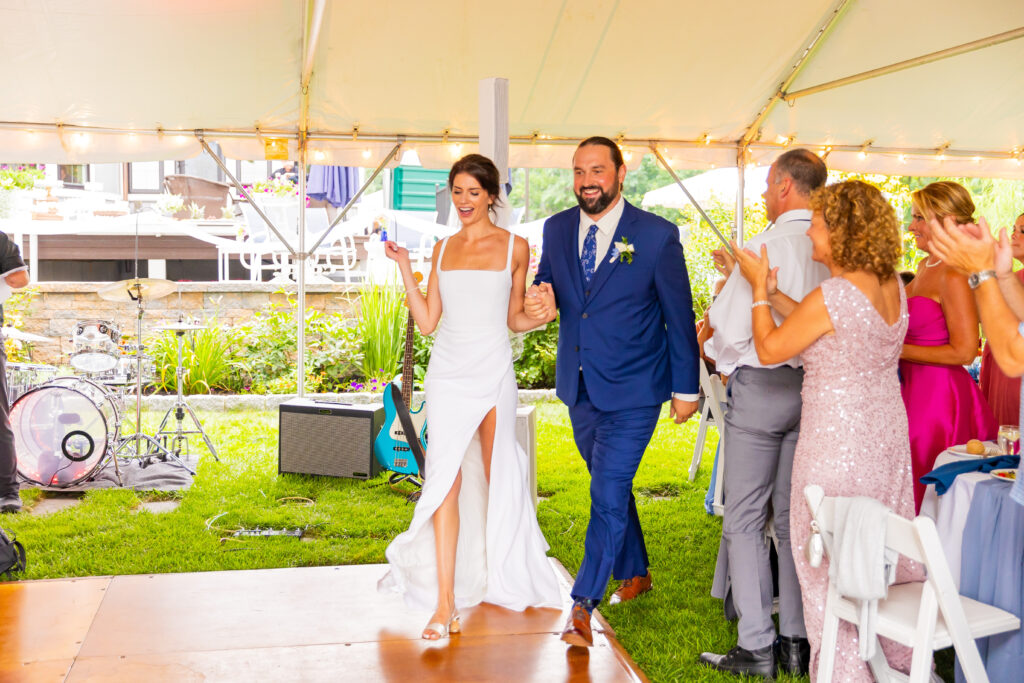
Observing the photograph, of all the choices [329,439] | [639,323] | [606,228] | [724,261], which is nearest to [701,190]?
[329,439]

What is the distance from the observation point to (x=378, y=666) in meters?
3.65

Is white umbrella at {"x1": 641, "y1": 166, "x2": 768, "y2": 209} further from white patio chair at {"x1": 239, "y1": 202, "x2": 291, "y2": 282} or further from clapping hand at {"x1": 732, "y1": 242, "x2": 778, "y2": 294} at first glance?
clapping hand at {"x1": 732, "y1": 242, "x2": 778, "y2": 294}

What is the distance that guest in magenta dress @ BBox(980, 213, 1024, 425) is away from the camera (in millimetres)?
4316

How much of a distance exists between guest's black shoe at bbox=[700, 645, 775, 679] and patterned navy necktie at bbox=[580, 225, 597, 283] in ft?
5.08

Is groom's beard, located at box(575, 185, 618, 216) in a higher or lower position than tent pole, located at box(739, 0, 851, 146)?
lower

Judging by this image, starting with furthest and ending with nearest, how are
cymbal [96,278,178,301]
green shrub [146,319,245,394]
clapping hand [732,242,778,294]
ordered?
green shrub [146,319,245,394]
cymbal [96,278,178,301]
clapping hand [732,242,778,294]

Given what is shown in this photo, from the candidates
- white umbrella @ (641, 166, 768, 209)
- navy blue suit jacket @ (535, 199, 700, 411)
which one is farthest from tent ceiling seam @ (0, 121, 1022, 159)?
navy blue suit jacket @ (535, 199, 700, 411)

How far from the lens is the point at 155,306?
430 inches

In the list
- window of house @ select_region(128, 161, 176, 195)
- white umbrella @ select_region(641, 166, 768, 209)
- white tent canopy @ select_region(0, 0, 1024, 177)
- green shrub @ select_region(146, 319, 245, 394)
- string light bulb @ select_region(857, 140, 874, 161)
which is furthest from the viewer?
window of house @ select_region(128, 161, 176, 195)

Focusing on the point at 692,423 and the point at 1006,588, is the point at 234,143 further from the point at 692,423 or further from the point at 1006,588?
the point at 1006,588

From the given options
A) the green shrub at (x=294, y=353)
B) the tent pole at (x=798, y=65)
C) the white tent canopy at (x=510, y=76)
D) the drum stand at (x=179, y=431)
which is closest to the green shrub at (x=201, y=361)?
the green shrub at (x=294, y=353)

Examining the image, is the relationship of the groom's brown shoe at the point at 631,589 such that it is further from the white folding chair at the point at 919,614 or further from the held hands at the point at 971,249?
the held hands at the point at 971,249

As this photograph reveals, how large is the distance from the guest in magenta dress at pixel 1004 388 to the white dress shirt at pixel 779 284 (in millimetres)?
1215

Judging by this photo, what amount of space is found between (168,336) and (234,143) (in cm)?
359
